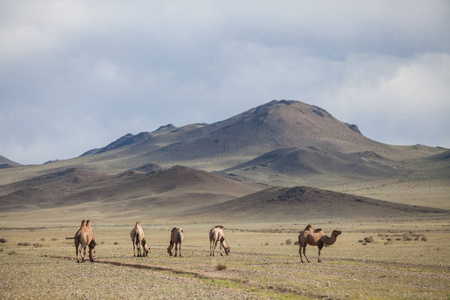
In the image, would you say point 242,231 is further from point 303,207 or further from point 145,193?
point 145,193

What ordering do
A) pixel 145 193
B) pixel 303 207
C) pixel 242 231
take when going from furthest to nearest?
1. pixel 145 193
2. pixel 303 207
3. pixel 242 231

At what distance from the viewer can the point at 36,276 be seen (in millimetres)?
20719

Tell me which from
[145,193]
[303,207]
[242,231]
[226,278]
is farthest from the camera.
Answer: [145,193]

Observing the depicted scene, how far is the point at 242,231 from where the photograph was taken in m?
70.9

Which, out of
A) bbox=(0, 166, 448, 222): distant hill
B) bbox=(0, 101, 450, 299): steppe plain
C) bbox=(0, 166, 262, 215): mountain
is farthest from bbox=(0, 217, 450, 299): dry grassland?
bbox=(0, 166, 262, 215): mountain

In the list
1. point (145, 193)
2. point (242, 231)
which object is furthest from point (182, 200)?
point (242, 231)

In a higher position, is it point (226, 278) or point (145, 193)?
point (145, 193)

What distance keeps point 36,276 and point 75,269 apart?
2.48 meters

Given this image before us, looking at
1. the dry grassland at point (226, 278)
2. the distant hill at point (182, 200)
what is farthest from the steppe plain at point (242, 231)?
the distant hill at point (182, 200)

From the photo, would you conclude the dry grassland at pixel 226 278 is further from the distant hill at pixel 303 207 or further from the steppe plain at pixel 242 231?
the distant hill at pixel 303 207

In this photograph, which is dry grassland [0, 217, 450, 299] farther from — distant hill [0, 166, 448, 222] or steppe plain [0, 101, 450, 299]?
distant hill [0, 166, 448, 222]

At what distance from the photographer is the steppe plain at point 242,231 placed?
18.3 metres

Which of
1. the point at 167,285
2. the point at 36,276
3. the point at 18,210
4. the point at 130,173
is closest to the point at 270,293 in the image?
the point at 167,285

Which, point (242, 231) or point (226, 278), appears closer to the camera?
point (226, 278)
